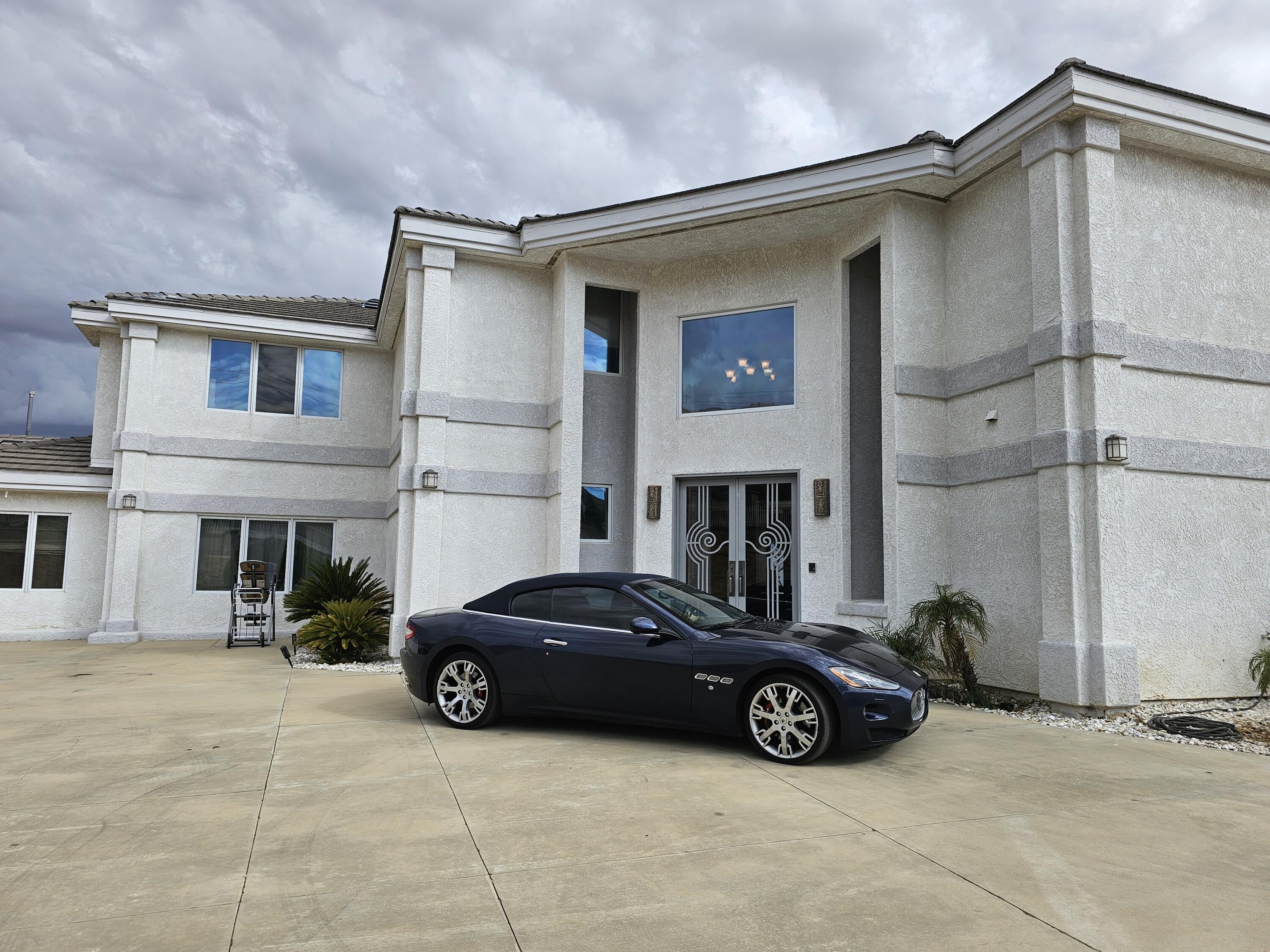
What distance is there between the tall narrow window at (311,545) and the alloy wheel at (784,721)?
11.5m

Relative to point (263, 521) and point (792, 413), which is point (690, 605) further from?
point (263, 521)

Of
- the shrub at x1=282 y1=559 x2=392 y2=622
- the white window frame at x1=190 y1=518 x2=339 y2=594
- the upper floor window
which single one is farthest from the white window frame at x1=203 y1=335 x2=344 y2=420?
the shrub at x1=282 y1=559 x2=392 y2=622

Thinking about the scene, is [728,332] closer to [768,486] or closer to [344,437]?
[768,486]

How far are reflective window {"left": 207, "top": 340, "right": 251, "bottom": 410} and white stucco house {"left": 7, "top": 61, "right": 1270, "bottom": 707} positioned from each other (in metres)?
0.06

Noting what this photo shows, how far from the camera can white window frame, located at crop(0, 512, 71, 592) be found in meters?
14.8

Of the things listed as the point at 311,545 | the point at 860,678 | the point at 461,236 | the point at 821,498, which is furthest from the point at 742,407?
the point at 311,545

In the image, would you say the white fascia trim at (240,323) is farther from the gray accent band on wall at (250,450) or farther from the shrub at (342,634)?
the shrub at (342,634)

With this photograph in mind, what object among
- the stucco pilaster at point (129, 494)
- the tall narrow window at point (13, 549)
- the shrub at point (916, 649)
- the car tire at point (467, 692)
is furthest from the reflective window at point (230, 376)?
the shrub at point (916, 649)

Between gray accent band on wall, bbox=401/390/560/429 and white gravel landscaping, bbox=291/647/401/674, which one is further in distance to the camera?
gray accent band on wall, bbox=401/390/560/429

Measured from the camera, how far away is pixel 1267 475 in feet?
28.8

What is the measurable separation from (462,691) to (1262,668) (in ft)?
25.1

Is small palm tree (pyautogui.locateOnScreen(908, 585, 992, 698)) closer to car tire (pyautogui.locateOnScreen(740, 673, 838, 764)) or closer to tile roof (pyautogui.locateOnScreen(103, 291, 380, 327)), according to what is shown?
car tire (pyautogui.locateOnScreen(740, 673, 838, 764))

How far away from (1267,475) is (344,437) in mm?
14014

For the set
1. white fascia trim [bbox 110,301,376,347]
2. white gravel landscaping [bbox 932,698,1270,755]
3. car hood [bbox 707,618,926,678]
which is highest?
white fascia trim [bbox 110,301,376,347]
